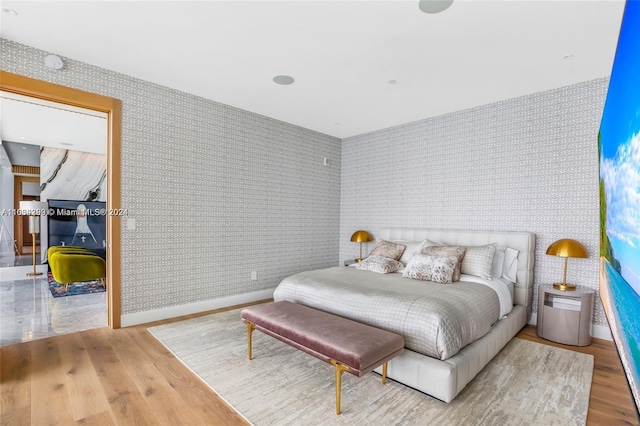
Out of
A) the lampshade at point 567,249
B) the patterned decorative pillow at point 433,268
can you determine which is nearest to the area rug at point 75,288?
the patterned decorative pillow at point 433,268

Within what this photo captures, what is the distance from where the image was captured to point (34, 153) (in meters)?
6.26

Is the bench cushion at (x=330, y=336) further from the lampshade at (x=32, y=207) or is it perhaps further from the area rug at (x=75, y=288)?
the lampshade at (x=32, y=207)

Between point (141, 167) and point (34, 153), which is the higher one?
point (34, 153)

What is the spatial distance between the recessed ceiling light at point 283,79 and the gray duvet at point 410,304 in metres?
2.15

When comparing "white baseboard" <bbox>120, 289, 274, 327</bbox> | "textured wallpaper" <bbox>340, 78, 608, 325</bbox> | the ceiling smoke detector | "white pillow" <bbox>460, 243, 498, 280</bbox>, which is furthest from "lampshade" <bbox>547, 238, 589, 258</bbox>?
the ceiling smoke detector

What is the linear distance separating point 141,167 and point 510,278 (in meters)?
4.38

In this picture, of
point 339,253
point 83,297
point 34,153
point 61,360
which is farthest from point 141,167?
point 34,153

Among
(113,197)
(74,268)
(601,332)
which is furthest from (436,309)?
(74,268)

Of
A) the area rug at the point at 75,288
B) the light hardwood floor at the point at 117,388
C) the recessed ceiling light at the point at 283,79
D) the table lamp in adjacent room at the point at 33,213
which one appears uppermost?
the recessed ceiling light at the point at 283,79

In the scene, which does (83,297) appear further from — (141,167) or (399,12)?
→ (399,12)

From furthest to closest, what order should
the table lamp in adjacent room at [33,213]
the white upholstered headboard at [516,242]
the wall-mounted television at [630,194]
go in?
the table lamp in adjacent room at [33,213]
the white upholstered headboard at [516,242]
the wall-mounted television at [630,194]

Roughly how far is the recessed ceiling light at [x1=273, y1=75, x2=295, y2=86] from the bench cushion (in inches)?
93.0

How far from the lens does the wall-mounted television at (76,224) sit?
20.8 ft

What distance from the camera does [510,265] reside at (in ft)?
11.4
